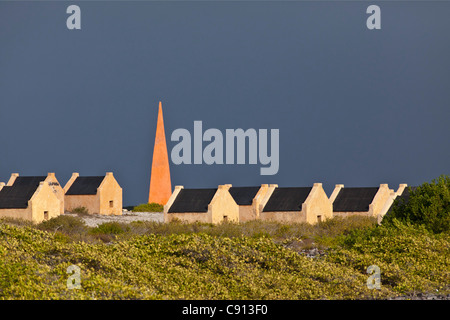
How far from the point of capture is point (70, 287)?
61.1ft

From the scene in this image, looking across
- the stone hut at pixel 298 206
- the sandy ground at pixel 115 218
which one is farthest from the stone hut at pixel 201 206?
the sandy ground at pixel 115 218

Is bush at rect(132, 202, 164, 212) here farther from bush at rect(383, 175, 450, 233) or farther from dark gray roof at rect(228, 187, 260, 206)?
bush at rect(383, 175, 450, 233)

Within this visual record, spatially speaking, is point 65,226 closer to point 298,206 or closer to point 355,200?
point 298,206

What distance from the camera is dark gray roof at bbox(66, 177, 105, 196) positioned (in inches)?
2431

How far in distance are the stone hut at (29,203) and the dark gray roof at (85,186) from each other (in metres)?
8.51

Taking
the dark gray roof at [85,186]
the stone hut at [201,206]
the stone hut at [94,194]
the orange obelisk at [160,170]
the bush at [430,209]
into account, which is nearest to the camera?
the bush at [430,209]

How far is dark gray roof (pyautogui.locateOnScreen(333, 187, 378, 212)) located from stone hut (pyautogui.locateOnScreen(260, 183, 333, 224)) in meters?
2.99

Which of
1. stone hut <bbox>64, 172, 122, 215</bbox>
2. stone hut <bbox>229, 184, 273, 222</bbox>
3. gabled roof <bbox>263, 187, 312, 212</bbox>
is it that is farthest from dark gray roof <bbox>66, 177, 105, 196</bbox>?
gabled roof <bbox>263, 187, 312, 212</bbox>

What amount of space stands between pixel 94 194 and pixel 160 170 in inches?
608

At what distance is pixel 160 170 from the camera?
250 feet

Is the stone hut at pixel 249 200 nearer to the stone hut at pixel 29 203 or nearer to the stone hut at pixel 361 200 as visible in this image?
the stone hut at pixel 361 200

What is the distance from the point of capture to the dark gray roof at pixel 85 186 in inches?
2431
